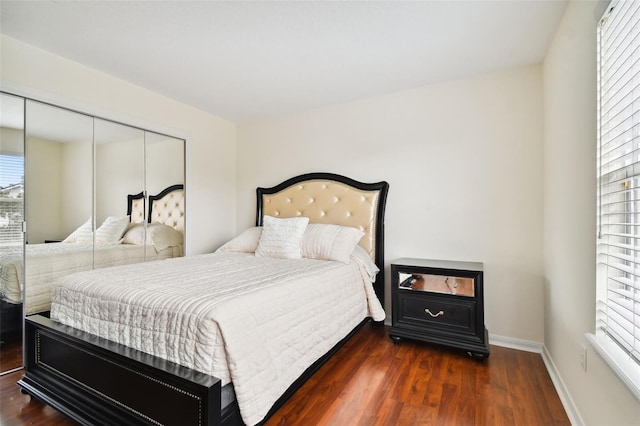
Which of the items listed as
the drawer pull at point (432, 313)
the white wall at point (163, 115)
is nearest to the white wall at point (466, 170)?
the drawer pull at point (432, 313)

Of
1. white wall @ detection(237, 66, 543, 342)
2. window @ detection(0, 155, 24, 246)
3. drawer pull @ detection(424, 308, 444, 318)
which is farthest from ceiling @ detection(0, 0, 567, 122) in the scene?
drawer pull @ detection(424, 308, 444, 318)

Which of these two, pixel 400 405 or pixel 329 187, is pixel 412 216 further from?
pixel 400 405

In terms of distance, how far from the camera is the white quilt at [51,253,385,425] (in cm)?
133

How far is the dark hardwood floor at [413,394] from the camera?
65.4 inches

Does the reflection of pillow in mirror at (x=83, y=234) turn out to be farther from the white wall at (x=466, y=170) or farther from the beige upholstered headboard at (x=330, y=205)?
the white wall at (x=466, y=170)

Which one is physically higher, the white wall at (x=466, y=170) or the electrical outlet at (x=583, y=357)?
the white wall at (x=466, y=170)

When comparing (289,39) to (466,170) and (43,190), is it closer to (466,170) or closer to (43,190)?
(466,170)

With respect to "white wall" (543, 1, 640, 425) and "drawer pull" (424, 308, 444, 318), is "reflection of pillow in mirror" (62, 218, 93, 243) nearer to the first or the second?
"drawer pull" (424, 308, 444, 318)

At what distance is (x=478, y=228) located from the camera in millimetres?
2732

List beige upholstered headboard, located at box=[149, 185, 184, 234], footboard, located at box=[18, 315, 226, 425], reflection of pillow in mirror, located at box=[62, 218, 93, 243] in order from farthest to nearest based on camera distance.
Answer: beige upholstered headboard, located at box=[149, 185, 184, 234] < reflection of pillow in mirror, located at box=[62, 218, 93, 243] < footboard, located at box=[18, 315, 226, 425]

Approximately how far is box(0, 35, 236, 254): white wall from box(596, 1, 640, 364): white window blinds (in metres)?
3.46

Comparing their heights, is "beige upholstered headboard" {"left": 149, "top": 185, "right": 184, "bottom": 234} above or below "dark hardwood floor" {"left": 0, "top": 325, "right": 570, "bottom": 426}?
above

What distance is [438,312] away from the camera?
2494 mm

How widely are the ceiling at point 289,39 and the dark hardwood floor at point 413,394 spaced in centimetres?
237
